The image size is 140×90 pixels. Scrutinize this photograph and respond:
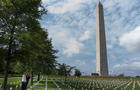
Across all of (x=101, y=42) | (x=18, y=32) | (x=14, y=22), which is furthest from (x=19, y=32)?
(x=101, y=42)

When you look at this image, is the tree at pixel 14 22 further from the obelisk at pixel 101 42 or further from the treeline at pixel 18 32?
the obelisk at pixel 101 42

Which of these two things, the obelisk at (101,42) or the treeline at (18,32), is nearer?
the treeline at (18,32)

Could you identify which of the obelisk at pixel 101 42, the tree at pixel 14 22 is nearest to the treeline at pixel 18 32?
the tree at pixel 14 22

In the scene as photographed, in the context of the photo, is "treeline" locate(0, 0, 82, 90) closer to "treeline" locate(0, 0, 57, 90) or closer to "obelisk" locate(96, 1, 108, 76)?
"treeline" locate(0, 0, 57, 90)

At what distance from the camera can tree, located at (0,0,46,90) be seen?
10.6 m

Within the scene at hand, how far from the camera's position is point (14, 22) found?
10977 mm

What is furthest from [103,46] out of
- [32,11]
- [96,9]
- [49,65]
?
[32,11]

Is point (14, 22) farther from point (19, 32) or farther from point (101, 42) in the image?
point (101, 42)

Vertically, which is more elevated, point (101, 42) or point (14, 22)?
point (101, 42)

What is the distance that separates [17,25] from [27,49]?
2.03 meters

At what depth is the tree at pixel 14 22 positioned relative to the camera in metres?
10.6

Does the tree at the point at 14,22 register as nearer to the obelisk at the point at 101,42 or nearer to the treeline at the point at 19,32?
the treeline at the point at 19,32

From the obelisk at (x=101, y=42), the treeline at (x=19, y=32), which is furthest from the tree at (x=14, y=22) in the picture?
the obelisk at (x=101, y=42)

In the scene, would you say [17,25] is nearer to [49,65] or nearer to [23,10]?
[23,10]
